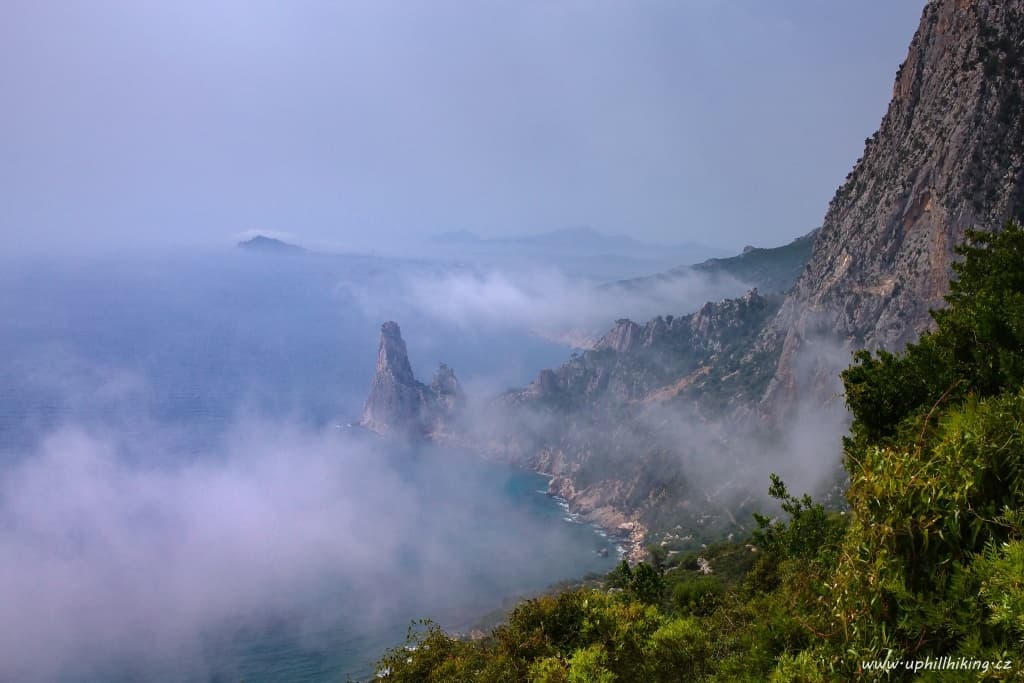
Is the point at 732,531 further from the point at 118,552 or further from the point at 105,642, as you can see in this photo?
the point at 118,552

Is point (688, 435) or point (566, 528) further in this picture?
point (566, 528)

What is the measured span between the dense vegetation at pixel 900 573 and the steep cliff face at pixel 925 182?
5984 centimetres

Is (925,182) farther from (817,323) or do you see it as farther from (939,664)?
(939,664)

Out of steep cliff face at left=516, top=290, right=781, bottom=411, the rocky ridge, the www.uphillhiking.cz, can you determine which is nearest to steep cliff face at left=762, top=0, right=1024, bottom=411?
the rocky ridge

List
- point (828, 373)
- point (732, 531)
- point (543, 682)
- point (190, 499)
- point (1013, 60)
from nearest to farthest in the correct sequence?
1. point (543, 682)
2. point (1013, 60)
3. point (828, 373)
4. point (732, 531)
5. point (190, 499)

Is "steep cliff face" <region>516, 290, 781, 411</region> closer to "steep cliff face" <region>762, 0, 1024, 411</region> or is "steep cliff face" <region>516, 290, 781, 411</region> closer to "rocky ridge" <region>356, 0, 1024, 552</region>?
"rocky ridge" <region>356, 0, 1024, 552</region>

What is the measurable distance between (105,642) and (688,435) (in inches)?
4550

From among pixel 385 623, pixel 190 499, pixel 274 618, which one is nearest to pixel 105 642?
pixel 274 618

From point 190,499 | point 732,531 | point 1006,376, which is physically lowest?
point 190,499

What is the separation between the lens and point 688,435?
5399 inches

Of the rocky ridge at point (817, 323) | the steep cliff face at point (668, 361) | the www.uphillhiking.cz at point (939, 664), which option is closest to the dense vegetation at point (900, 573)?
the www.uphillhiking.cz at point (939, 664)

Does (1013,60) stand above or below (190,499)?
above

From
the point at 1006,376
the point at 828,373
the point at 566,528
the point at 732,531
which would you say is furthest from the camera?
the point at 566,528

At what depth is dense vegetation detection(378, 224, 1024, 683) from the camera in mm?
7516
